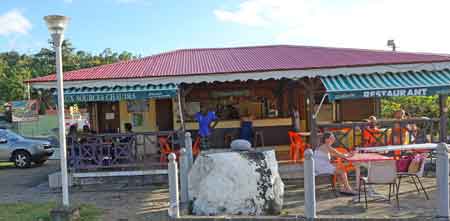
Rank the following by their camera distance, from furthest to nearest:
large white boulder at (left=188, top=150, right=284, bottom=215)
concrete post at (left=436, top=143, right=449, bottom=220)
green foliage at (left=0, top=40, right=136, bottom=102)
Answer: green foliage at (left=0, top=40, right=136, bottom=102) < large white boulder at (left=188, top=150, right=284, bottom=215) < concrete post at (left=436, top=143, right=449, bottom=220)

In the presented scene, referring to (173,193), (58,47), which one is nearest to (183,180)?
(173,193)

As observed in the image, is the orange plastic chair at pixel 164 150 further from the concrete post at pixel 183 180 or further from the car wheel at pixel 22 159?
the car wheel at pixel 22 159

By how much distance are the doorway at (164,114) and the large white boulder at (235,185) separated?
25.6 ft

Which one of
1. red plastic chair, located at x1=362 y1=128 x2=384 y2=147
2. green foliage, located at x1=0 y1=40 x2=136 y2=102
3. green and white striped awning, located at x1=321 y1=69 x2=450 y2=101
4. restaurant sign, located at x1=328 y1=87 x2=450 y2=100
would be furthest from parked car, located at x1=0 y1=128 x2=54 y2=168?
green foliage, located at x1=0 y1=40 x2=136 y2=102

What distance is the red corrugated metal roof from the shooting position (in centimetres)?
1036

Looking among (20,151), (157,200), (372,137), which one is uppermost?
(372,137)

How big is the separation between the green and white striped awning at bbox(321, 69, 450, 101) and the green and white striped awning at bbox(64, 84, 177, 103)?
3872 mm

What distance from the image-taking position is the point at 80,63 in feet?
159

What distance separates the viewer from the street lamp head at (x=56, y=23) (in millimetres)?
6961

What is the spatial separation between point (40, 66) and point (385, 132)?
49.0m

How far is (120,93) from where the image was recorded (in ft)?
32.9

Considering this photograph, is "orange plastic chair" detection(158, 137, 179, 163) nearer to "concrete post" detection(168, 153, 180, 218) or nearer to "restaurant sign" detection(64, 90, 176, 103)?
"restaurant sign" detection(64, 90, 176, 103)

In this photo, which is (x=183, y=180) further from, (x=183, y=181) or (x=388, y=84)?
(x=388, y=84)

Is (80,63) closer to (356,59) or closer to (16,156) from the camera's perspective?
(16,156)
